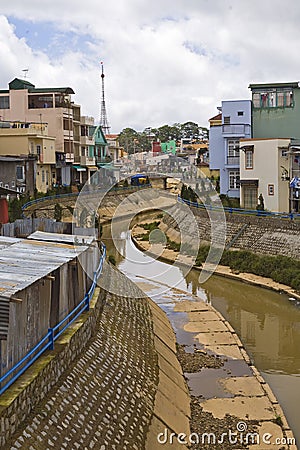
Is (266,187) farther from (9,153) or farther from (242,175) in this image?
(9,153)

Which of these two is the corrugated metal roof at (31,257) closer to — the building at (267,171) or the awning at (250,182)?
the building at (267,171)

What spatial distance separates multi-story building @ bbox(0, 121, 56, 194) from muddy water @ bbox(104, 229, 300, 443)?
583 inches

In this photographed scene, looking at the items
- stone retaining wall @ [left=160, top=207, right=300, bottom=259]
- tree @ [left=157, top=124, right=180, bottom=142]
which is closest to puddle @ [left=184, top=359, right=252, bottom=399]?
stone retaining wall @ [left=160, top=207, right=300, bottom=259]

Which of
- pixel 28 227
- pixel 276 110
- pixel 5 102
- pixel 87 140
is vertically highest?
pixel 5 102

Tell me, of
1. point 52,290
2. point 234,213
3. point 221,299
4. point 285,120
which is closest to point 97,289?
point 52,290

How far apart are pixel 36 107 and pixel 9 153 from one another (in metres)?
9.87

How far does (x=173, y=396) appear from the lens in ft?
51.0

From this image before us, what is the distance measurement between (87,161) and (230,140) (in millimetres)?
23807

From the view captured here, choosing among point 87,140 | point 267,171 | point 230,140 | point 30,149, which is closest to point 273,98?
point 230,140

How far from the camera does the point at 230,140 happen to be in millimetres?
43094

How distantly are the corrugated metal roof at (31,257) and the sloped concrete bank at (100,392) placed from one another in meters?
1.65

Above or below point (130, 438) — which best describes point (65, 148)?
above

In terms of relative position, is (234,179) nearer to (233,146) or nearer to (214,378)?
(233,146)

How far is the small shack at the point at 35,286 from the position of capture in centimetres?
1044
